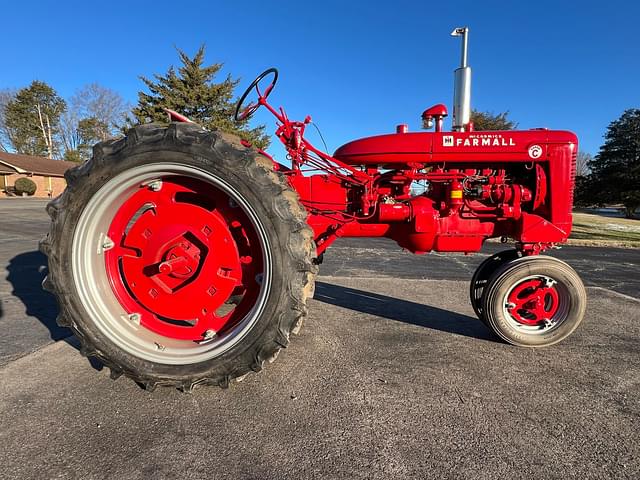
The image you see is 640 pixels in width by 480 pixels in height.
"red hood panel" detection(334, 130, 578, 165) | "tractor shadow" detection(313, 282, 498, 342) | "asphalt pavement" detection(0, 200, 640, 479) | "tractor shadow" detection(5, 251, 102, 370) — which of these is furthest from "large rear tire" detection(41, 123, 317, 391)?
"tractor shadow" detection(313, 282, 498, 342)

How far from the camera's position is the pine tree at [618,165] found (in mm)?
28078

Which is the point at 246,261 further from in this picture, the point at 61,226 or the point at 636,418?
the point at 636,418

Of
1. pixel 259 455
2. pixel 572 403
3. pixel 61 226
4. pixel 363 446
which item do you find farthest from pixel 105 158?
pixel 572 403

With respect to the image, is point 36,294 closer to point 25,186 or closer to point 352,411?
point 352,411

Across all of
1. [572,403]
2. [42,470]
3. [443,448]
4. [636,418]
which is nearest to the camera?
[42,470]

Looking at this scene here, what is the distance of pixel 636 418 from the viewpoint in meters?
1.75

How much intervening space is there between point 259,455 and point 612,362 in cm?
238

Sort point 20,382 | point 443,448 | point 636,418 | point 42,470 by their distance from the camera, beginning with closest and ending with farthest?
point 42,470 → point 443,448 → point 636,418 → point 20,382

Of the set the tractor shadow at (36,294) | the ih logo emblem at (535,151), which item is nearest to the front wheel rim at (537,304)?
the ih logo emblem at (535,151)

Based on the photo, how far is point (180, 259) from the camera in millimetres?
2059

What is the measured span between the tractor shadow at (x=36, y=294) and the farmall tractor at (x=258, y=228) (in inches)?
24.7

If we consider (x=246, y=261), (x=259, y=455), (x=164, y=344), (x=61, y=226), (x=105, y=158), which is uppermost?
(x=105, y=158)

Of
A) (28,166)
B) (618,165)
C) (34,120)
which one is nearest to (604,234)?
(618,165)

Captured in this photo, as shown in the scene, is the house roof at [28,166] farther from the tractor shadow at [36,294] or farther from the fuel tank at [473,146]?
the fuel tank at [473,146]
